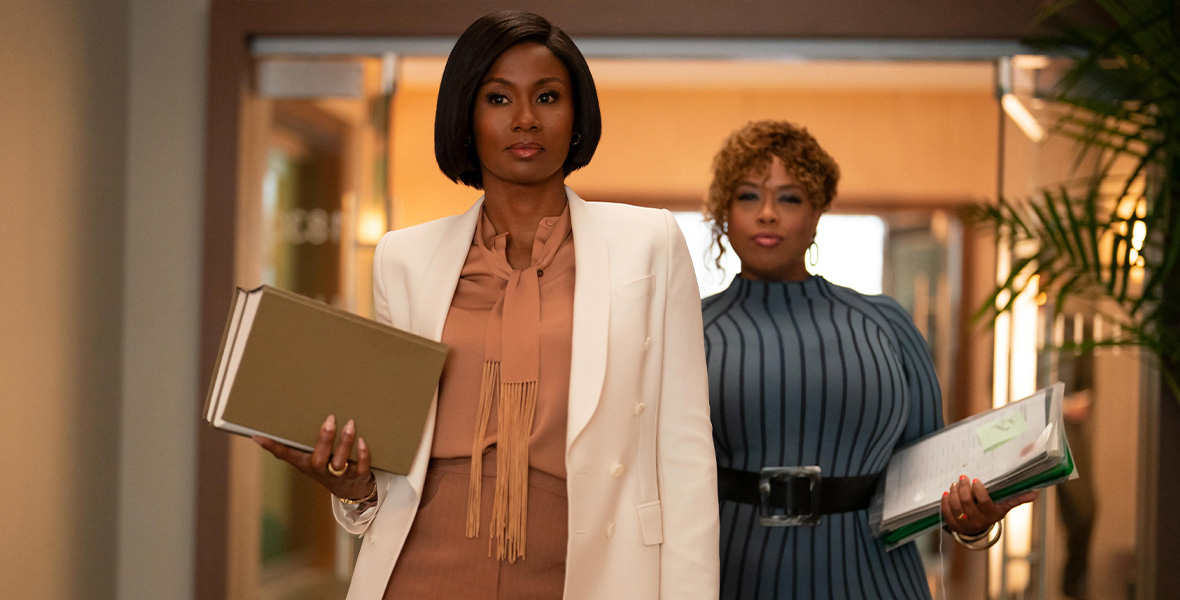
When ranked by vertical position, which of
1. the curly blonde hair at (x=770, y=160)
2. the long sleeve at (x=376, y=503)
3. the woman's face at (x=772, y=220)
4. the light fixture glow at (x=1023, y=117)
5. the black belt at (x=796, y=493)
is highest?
the light fixture glow at (x=1023, y=117)

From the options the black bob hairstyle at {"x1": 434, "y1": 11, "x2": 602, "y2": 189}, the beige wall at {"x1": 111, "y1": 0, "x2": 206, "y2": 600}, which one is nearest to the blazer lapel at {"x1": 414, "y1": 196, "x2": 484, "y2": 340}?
the black bob hairstyle at {"x1": 434, "y1": 11, "x2": 602, "y2": 189}

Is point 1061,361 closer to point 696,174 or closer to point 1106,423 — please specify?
point 1106,423

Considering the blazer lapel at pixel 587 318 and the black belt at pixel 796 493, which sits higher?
the blazer lapel at pixel 587 318

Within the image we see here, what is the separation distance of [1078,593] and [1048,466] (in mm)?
2208

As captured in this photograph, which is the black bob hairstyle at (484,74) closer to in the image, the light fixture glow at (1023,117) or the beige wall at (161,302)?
the beige wall at (161,302)

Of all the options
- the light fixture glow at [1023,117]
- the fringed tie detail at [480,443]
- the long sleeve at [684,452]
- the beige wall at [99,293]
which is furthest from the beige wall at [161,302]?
the light fixture glow at [1023,117]

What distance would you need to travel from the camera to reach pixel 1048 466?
5.07 ft

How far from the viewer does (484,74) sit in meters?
1.31

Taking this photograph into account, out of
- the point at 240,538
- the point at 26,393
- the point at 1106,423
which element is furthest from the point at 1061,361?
the point at 26,393

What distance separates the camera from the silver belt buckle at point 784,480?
185 cm

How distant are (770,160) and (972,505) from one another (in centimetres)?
84

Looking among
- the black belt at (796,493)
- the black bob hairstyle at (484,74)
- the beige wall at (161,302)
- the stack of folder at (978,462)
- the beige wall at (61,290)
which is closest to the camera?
the black bob hairstyle at (484,74)

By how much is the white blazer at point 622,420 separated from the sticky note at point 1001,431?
675 mm

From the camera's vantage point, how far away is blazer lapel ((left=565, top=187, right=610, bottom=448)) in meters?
1.24
